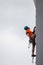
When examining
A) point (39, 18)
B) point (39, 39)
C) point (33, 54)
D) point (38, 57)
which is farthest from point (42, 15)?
point (33, 54)

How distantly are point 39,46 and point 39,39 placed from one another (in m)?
0.12

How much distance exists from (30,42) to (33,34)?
0.57ft

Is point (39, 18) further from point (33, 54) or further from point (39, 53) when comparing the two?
point (33, 54)

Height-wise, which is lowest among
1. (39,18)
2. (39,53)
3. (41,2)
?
(39,53)

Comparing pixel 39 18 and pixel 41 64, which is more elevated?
pixel 39 18

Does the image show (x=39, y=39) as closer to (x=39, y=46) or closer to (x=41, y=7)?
(x=39, y=46)

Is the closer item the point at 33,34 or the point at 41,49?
the point at 41,49

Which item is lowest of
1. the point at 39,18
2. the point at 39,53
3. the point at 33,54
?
the point at 33,54

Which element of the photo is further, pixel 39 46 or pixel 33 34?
pixel 33 34

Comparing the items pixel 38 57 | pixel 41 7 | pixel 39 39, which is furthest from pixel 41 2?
pixel 38 57

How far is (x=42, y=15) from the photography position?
390 cm

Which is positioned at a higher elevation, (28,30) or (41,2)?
(41,2)

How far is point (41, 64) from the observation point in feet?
12.5

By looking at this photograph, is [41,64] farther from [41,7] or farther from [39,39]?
[41,7]
